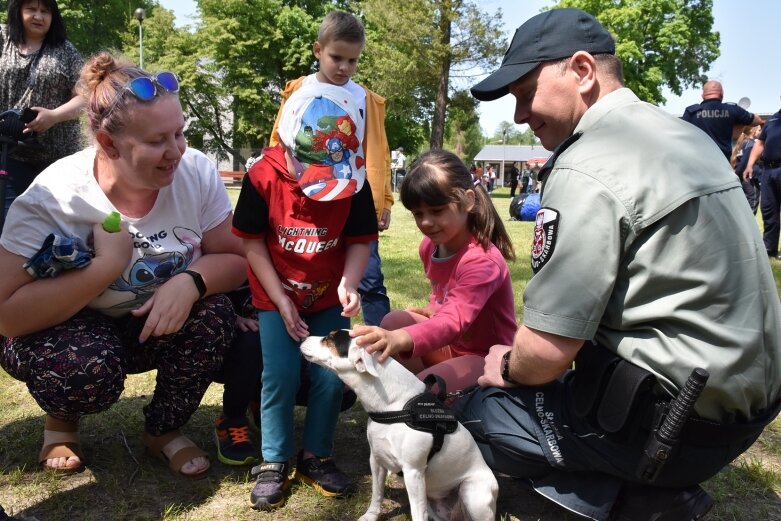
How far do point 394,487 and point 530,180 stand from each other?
29858mm

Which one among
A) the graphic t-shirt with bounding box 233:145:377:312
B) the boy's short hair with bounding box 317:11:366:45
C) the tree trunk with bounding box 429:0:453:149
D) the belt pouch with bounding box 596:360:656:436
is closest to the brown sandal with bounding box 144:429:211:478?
the graphic t-shirt with bounding box 233:145:377:312

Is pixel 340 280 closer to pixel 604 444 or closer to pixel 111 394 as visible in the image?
pixel 111 394

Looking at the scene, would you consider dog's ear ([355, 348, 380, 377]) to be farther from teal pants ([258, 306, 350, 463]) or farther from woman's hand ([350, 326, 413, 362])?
teal pants ([258, 306, 350, 463])

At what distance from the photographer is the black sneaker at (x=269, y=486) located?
2.29 metres

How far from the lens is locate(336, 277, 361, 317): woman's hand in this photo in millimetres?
2287

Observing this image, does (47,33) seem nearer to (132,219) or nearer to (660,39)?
(132,219)

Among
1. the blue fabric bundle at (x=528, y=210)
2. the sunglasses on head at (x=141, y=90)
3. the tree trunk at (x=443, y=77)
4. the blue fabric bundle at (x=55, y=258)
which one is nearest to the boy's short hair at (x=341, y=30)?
the sunglasses on head at (x=141, y=90)

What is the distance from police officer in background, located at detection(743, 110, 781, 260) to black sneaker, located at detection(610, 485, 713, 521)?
7.25 meters

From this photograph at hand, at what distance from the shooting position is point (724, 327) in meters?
1.76

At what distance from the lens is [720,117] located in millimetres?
8422

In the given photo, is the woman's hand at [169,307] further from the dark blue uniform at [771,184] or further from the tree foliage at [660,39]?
the tree foliage at [660,39]

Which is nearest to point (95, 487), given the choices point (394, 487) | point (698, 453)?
point (394, 487)

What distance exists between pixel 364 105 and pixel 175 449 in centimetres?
227

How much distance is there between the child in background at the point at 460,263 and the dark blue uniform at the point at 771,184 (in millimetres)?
6803
